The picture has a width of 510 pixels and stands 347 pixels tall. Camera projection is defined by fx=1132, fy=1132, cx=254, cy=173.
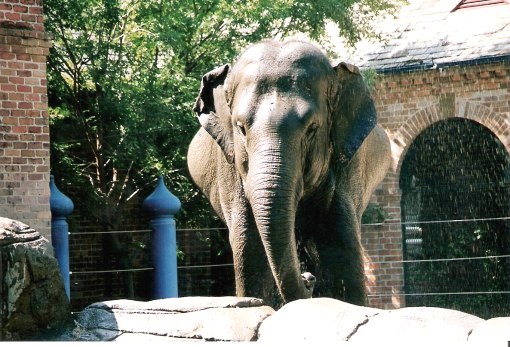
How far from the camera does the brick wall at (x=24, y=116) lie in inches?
370

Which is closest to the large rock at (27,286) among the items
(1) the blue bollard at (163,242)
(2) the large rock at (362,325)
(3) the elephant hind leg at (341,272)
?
(2) the large rock at (362,325)

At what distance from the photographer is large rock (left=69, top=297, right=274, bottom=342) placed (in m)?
5.02

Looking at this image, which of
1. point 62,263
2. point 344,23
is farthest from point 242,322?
point 344,23

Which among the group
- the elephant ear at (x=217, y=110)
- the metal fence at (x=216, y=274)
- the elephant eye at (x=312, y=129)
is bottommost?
the metal fence at (x=216, y=274)

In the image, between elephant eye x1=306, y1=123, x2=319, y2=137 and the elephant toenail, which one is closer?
elephant eye x1=306, y1=123, x2=319, y2=137

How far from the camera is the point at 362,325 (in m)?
4.40

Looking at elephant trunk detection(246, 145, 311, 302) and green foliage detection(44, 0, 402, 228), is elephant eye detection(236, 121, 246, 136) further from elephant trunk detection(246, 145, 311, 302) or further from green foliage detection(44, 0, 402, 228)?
green foliage detection(44, 0, 402, 228)

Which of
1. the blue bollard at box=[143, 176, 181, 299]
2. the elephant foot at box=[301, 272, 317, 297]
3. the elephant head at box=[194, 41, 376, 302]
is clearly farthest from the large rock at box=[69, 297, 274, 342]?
the blue bollard at box=[143, 176, 181, 299]

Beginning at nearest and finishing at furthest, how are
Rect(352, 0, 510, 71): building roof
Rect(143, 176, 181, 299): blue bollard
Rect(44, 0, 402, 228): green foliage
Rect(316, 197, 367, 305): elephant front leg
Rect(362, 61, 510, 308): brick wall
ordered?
Rect(316, 197, 367, 305): elephant front leg < Rect(143, 176, 181, 299): blue bollard < Rect(44, 0, 402, 228): green foliage < Rect(352, 0, 510, 71): building roof < Rect(362, 61, 510, 308): brick wall

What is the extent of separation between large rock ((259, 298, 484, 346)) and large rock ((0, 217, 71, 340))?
1.42 meters

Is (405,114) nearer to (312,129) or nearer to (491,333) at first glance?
(312,129)

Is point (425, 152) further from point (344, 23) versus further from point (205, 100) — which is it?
point (205, 100)

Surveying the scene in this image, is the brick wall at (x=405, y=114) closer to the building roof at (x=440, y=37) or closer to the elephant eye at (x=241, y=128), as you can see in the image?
the building roof at (x=440, y=37)

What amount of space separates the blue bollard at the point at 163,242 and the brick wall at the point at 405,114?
581 centimetres
